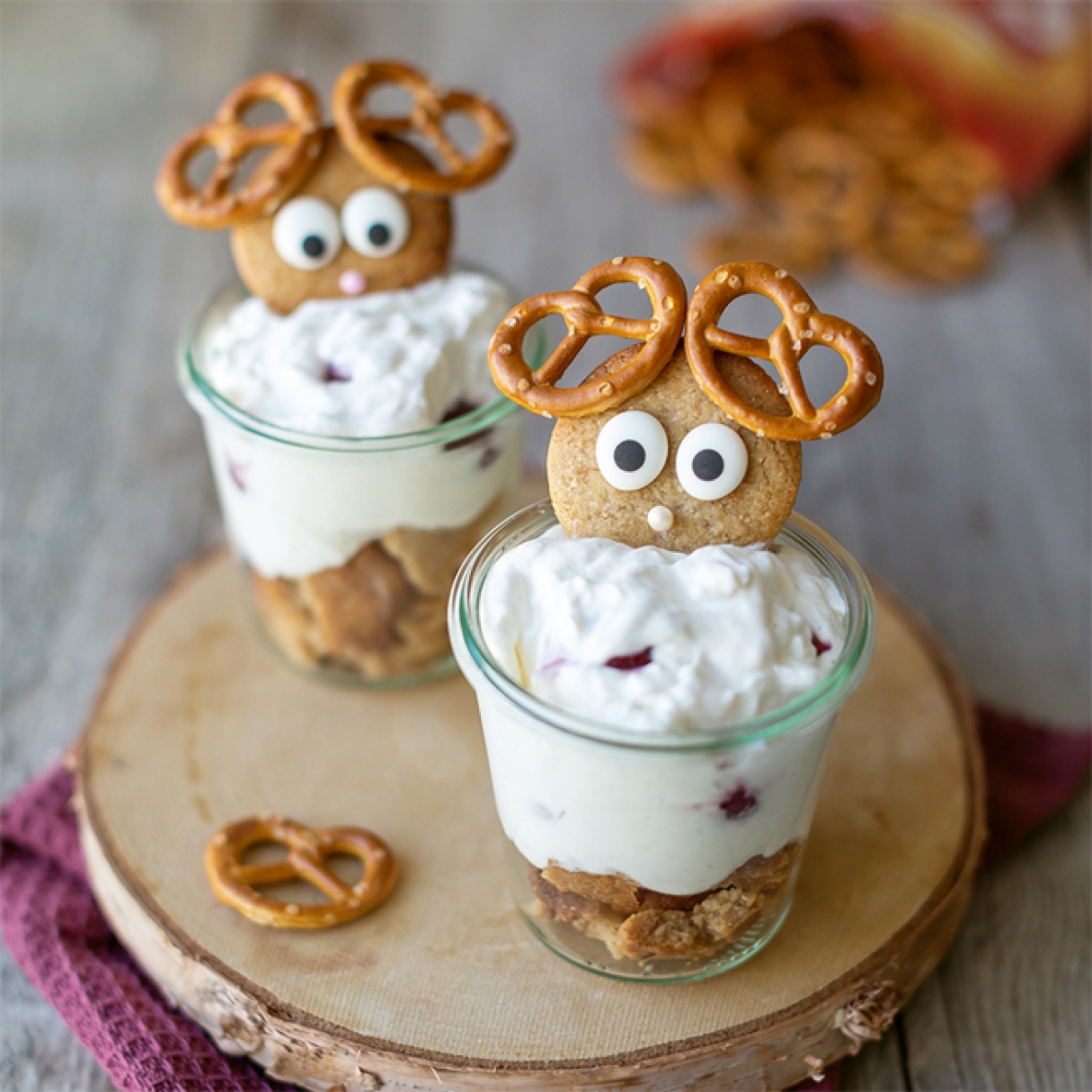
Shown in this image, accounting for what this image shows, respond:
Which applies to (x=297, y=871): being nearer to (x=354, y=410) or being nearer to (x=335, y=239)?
(x=354, y=410)

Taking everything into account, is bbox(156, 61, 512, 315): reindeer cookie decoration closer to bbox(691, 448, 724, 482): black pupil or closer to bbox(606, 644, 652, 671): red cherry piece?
bbox(691, 448, 724, 482): black pupil

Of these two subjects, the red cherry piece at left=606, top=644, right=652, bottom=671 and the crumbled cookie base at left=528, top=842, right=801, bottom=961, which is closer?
the red cherry piece at left=606, top=644, right=652, bottom=671

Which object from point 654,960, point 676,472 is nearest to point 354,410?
point 676,472

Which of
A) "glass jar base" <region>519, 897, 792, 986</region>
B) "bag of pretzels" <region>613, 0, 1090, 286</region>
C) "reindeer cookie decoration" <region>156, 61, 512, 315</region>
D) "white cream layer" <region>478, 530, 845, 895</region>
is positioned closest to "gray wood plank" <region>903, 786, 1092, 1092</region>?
"glass jar base" <region>519, 897, 792, 986</region>

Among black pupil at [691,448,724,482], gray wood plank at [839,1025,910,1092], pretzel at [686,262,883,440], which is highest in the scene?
pretzel at [686,262,883,440]

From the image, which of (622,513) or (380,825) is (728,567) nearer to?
(622,513)

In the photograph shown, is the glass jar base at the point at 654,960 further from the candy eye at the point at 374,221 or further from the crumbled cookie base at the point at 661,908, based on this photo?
the candy eye at the point at 374,221

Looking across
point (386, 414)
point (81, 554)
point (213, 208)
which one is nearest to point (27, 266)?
point (81, 554)
